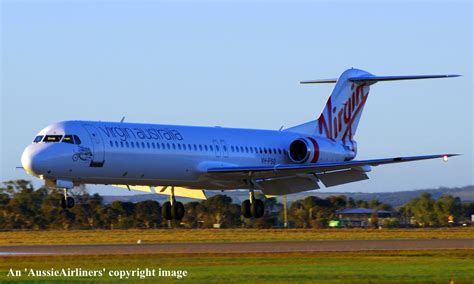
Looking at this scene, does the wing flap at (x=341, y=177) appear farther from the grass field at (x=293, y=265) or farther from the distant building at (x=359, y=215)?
the distant building at (x=359, y=215)

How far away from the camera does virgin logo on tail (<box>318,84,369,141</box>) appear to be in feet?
158

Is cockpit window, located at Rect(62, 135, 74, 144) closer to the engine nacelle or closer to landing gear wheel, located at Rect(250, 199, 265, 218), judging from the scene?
landing gear wheel, located at Rect(250, 199, 265, 218)

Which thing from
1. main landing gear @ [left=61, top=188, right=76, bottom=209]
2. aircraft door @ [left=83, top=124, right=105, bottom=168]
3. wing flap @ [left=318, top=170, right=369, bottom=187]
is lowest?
main landing gear @ [left=61, top=188, right=76, bottom=209]

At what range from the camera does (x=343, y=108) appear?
48.8m

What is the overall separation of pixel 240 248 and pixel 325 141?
34.0 feet

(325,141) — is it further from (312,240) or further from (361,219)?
(361,219)

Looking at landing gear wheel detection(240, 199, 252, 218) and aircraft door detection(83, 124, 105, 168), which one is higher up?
aircraft door detection(83, 124, 105, 168)

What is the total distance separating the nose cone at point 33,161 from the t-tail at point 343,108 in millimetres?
14480

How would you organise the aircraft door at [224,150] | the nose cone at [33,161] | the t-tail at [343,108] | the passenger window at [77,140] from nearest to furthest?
the nose cone at [33,161], the passenger window at [77,140], the aircraft door at [224,150], the t-tail at [343,108]

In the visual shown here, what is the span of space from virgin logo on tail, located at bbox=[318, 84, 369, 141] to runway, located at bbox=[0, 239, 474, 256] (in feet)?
22.8

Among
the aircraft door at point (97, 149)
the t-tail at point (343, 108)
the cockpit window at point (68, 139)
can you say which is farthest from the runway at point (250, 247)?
the t-tail at point (343, 108)

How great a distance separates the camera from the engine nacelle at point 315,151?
150 ft

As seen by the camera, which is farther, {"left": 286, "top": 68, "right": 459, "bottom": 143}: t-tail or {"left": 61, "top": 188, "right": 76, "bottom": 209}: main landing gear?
{"left": 286, "top": 68, "right": 459, "bottom": 143}: t-tail

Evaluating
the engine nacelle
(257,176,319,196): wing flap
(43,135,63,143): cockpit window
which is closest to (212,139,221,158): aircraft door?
(257,176,319,196): wing flap
